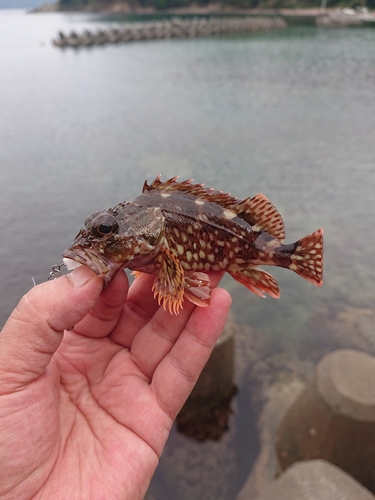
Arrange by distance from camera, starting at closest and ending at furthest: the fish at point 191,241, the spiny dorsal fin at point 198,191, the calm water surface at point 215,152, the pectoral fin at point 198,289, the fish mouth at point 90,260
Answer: the fish mouth at point 90,260
the fish at point 191,241
the pectoral fin at point 198,289
the spiny dorsal fin at point 198,191
the calm water surface at point 215,152

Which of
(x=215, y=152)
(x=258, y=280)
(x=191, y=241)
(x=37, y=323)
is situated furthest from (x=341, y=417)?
(x=215, y=152)

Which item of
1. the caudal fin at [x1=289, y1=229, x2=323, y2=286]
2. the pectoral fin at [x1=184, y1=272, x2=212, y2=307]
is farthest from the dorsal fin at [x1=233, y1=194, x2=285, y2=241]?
the pectoral fin at [x1=184, y1=272, x2=212, y2=307]

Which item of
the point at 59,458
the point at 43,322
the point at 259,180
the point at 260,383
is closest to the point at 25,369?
the point at 43,322

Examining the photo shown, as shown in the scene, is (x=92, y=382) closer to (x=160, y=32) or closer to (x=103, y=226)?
(x=103, y=226)

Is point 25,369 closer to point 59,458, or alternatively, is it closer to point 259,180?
point 59,458

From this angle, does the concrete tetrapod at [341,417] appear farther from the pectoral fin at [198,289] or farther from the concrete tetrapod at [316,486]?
the pectoral fin at [198,289]

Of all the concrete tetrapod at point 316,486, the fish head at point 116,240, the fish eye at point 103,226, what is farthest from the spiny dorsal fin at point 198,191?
the concrete tetrapod at point 316,486

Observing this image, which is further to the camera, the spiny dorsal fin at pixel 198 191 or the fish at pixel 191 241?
the spiny dorsal fin at pixel 198 191
